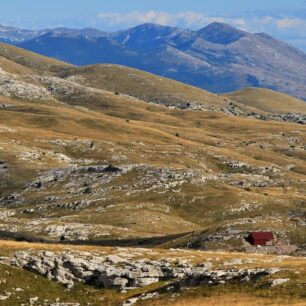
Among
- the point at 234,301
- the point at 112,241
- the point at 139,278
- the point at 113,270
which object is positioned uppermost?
the point at 234,301

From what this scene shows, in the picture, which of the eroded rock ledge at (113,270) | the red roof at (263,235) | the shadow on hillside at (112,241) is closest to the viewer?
the eroded rock ledge at (113,270)

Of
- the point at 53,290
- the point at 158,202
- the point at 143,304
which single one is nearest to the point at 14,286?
the point at 53,290

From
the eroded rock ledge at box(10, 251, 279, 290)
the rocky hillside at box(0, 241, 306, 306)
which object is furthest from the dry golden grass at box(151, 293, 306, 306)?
the eroded rock ledge at box(10, 251, 279, 290)

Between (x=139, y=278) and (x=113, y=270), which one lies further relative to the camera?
(x=113, y=270)

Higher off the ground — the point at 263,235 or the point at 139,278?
the point at 139,278

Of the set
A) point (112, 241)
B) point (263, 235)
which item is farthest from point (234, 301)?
point (112, 241)

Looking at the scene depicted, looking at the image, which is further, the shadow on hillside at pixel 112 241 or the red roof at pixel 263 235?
the shadow on hillside at pixel 112 241

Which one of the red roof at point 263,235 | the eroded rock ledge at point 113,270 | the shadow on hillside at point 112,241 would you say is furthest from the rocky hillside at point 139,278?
the shadow on hillside at point 112,241

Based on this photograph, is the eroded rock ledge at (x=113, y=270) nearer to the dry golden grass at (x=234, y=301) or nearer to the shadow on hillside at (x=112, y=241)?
the dry golden grass at (x=234, y=301)

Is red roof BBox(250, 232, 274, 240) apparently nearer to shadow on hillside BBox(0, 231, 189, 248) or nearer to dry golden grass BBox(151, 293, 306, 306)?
shadow on hillside BBox(0, 231, 189, 248)

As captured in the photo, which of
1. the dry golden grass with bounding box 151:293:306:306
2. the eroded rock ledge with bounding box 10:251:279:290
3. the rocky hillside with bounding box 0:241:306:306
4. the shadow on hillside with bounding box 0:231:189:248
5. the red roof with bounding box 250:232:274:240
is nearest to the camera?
the dry golden grass with bounding box 151:293:306:306

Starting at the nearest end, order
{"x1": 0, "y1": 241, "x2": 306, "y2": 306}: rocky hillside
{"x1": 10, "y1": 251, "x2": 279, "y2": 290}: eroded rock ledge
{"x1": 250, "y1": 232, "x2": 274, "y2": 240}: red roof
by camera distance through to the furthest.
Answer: {"x1": 0, "y1": 241, "x2": 306, "y2": 306}: rocky hillside → {"x1": 10, "y1": 251, "x2": 279, "y2": 290}: eroded rock ledge → {"x1": 250, "y1": 232, "x2": 274, "y2": 240}: red roof

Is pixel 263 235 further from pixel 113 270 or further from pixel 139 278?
pixel 113 270

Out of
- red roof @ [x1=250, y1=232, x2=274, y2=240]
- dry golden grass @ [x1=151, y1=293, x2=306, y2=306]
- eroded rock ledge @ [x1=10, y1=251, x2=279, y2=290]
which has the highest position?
dry golden grass @ [x1=151, y1=293, x2=306, y2=306]
